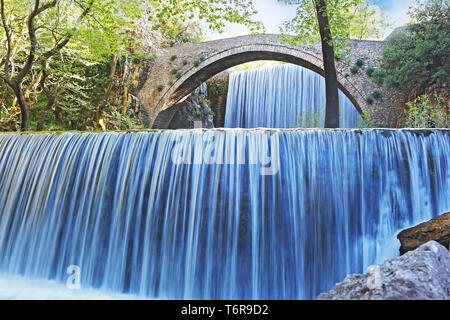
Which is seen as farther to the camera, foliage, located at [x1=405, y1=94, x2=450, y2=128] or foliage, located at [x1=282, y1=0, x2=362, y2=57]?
foliage, located at [x1=405, y1=94, x2=450, y2=128]

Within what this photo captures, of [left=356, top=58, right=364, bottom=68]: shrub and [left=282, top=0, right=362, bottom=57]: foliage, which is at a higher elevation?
[left=356, top=58, right=364, bottom=68]: shrub

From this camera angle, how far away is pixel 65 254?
394 cm

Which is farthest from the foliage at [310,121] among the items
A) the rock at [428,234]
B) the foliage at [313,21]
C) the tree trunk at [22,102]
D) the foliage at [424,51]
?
the tree trunk at [22,102]

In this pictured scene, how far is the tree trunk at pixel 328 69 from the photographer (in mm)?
7293

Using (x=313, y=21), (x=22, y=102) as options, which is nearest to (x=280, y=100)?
(x=313, y=21)

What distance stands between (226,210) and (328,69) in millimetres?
5111

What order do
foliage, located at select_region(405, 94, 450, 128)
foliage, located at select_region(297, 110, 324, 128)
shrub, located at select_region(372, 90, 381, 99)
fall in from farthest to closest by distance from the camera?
shrub, located at select_region(372, 90, 381, 99)
foliage, located at select_region(297, 110, 324, 128)
foliage, located at select_region(405, 94, 450, 128)

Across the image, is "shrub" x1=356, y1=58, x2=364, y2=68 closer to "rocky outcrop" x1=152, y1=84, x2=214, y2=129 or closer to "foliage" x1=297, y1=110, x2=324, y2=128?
"foliage" x1=297, y1=110, x2=324, y2=128

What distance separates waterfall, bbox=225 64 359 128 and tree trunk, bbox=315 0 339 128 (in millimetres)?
5492

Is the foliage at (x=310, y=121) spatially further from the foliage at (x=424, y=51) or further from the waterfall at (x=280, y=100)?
the foliage at (x=424, y=51)

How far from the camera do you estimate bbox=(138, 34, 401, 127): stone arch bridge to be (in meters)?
11.1

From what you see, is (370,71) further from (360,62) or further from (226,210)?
(226,210)

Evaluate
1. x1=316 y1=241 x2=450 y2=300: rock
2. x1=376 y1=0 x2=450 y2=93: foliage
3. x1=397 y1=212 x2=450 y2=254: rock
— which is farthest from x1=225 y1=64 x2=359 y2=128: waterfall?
x1=316 y1=241 x2=450 y2=300: rock
